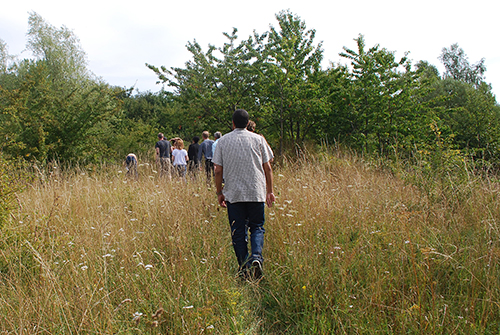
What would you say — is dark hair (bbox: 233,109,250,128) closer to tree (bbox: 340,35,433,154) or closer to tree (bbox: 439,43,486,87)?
tree (bbox: 340,35,433,154)

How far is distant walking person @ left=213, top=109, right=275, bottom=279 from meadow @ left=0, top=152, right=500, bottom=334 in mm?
271

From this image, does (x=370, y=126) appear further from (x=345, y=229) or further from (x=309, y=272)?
(x=309, y=272)

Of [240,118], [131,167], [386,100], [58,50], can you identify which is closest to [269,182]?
[240,118]

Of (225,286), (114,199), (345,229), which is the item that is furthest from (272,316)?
(114,199)

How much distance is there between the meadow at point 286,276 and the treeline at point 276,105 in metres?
5.34

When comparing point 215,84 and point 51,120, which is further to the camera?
point 215,84

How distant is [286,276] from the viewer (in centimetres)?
324

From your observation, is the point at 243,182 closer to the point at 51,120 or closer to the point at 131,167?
the point at 131,167

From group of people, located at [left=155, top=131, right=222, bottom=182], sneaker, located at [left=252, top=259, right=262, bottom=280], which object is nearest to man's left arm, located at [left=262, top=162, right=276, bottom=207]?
sneaker, located at [left=252, top=259, right=262, bottom=280]

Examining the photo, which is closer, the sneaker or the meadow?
the meadow

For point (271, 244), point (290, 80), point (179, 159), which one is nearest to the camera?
point (271, 244)

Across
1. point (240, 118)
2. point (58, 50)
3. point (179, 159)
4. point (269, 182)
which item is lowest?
point (269, 182)

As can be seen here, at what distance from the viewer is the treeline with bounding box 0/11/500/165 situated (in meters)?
11.1

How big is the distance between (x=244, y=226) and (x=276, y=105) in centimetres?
1098
